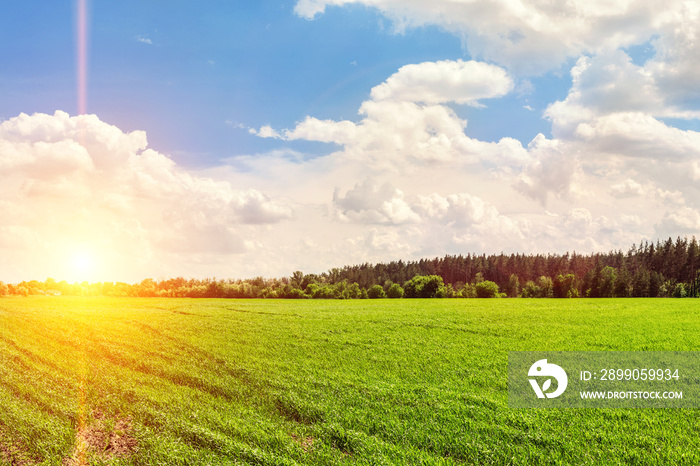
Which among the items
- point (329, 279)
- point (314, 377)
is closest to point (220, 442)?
point (314, 377)

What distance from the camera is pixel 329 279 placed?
16625cm

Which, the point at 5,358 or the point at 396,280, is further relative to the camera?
the point at 396,280

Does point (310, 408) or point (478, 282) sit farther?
point (478, 282)

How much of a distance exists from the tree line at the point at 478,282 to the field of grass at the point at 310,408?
87.2 meters

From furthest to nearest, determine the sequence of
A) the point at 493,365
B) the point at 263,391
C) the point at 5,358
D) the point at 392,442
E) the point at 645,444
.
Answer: the point at 5,358 → the point at 493,365 → the point at 263,391 → the point at 392,442 → the point at 645,444

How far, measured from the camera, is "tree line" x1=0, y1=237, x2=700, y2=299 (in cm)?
11275

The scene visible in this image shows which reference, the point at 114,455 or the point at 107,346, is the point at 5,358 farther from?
the point at 114,455

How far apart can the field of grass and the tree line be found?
87185 millimetres

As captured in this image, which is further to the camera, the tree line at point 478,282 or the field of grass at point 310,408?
the tree line at point 478,282

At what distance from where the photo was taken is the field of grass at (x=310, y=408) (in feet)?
32.4

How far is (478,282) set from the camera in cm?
14550

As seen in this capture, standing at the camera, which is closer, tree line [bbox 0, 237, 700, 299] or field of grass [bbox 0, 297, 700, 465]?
field of grass [bbox 0, 297, 700, 465]

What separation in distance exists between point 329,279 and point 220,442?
156 meters

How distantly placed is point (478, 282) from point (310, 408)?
14113 centimetres
